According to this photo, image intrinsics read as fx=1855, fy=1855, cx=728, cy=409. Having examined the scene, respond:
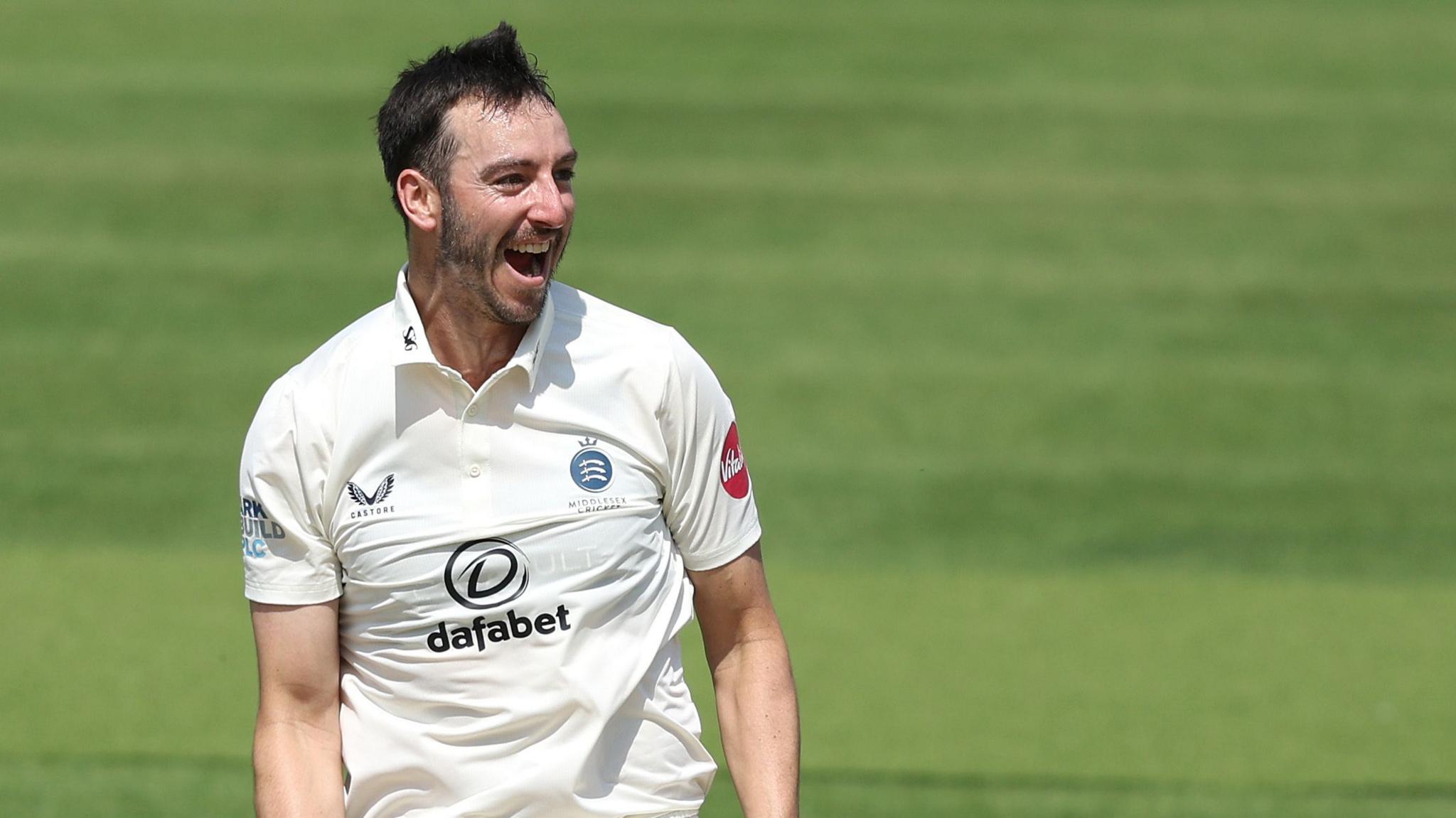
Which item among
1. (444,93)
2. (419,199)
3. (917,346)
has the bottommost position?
(917,346)

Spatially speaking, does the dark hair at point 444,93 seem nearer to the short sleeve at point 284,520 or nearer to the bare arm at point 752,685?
the short sleeve at point 284,520

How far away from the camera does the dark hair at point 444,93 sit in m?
3.03

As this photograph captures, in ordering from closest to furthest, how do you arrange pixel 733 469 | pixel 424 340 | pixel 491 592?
1. pixel 491 592
2. pixel 424 340
3. pixel 733 469

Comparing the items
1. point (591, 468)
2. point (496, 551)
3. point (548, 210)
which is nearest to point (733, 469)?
point (591, 468)

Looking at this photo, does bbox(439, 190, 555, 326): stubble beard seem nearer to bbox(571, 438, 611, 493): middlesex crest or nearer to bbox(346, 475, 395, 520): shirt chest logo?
bbox(571, 438, 611, 493): middlesex crest

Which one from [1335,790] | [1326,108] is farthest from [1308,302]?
[1335,790]

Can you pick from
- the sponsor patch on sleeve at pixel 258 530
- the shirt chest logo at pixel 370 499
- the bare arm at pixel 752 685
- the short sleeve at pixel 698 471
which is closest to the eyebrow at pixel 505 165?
the short sleeve at pixel 698 471

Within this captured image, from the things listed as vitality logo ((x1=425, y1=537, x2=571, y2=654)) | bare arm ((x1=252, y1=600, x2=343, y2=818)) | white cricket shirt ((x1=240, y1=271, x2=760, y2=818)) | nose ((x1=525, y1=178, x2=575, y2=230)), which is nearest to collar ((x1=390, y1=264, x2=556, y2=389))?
white cricket shirt ((x1=240, y1=271, x2=760, y2=818))

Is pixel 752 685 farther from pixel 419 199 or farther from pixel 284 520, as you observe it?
pixel 419 199

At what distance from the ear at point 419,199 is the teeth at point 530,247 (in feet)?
0.46

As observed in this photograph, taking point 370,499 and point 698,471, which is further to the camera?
point 698,471

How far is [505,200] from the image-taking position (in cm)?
300

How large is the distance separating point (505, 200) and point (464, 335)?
0.26m

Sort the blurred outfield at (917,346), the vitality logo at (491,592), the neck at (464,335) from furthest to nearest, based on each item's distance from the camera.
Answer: the blurred outfield at (917,346)
the neck at (464,335)
the vitality logo at (491,592)
